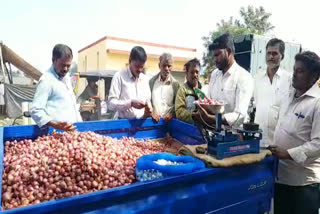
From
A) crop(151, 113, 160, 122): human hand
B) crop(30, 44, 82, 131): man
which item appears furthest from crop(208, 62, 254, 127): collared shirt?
crop(30, 44, 82, 131): man

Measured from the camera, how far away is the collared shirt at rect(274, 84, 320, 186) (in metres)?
1.99

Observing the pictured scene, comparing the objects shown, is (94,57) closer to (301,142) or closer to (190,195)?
(301,142)

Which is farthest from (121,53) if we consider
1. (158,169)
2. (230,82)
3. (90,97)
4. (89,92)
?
(158,169)

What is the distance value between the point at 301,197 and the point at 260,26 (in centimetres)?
2763

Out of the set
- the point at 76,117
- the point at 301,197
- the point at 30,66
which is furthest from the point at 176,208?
the point at 30,66

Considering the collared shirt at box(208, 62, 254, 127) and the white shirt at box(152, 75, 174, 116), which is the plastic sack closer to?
the collared shirt at box(208, 62, 254, 127)

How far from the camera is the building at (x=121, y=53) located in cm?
1780

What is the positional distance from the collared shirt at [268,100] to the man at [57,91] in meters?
2.28

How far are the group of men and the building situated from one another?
42.9ft

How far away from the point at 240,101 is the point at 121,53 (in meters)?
16.2

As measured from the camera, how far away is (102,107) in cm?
927

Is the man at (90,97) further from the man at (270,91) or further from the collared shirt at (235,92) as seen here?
the collared shirt at (235,92)

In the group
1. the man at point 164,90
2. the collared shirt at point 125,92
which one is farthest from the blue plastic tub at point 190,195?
the man at point 164,90

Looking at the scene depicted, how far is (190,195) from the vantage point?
160 cm
